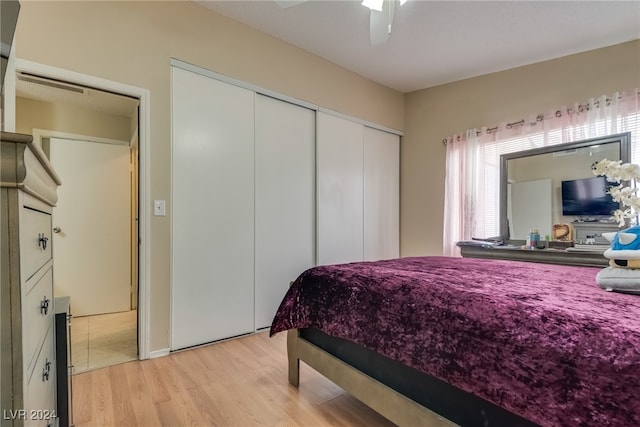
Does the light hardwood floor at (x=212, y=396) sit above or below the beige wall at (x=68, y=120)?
below

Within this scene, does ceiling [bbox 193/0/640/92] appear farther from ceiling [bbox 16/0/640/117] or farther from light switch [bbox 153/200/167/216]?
light switch [bbox 153/200/167/216]

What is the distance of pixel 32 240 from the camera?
88 centimetres

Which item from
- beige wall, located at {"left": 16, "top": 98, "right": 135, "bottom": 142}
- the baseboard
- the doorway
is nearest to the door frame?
the baseboard

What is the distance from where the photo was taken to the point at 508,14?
8.48 feet

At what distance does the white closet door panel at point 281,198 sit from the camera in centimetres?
297

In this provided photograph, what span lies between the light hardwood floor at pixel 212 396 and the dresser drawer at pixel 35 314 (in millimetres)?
842

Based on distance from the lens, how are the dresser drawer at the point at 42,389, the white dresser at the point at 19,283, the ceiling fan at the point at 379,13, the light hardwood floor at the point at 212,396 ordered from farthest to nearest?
the ceiling fan at the point at 379,13
the light hardwood floor at the point at 212,396
the dresser drawer at the point at 42,389
the white dresser at the point at 19,283

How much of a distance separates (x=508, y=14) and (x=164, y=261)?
3.43m

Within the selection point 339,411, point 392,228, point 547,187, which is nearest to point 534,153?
point 547,187

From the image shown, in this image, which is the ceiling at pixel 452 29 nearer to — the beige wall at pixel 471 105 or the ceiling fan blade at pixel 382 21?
the beige wall at pixel 471 105

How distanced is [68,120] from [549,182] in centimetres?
518

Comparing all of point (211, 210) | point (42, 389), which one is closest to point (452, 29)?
point (211, 210)

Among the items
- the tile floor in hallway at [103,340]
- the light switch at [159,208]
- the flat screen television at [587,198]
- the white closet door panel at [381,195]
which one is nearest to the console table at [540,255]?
the flat screen television at [587,198]

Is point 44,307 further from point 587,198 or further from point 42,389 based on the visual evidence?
point 587,198
